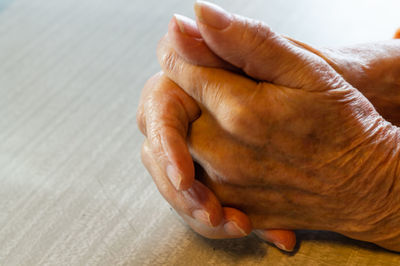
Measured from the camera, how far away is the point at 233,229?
2.70 feet

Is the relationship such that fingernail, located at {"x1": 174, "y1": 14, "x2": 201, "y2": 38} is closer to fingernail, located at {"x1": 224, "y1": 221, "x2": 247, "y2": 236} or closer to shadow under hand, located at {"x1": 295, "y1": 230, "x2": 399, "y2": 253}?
fingernail, located at {"x1": 224, "y1": 221, "x2": 247, "y2": 236}

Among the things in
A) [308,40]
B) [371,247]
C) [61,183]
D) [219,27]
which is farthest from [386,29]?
[61,183]

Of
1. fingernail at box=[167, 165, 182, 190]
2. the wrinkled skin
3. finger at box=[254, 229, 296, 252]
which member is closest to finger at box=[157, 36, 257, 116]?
the wrinkled skin

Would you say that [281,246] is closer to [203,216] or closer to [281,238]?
[281,238]

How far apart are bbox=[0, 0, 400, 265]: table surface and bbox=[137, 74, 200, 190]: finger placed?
0.77ft

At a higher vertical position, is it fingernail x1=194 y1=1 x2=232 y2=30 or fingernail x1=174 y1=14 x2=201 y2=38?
fingernail x1=194 y1=1 x2=232 y2=30

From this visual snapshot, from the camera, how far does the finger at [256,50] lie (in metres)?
0.68

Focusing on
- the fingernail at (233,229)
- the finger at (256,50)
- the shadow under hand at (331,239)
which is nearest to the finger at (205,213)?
the fingernail at (233,229)

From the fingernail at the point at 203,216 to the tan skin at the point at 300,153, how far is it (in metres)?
0.06

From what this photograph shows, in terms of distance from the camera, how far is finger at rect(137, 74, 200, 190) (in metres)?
0.72

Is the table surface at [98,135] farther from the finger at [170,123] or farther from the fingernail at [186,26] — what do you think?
the fingernail at [186,26]

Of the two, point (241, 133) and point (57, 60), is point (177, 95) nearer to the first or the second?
point (241, 133)

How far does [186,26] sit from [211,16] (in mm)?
65

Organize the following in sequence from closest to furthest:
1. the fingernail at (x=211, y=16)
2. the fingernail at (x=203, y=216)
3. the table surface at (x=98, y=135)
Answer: the fingernail at (x=211, y=16) < the fingernail at (x=203, y=216) < the table surface at (x=98, y=135)
